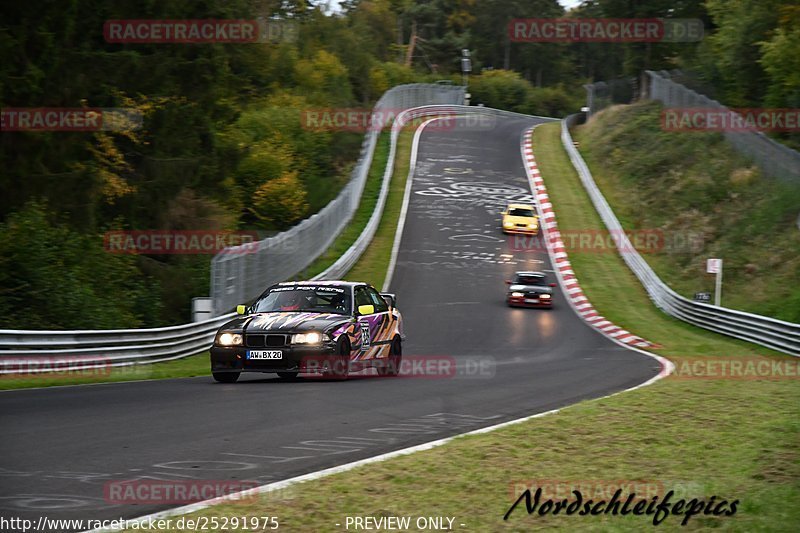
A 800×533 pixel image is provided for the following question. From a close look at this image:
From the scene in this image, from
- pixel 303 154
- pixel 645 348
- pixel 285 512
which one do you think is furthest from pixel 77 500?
pixel 303 154

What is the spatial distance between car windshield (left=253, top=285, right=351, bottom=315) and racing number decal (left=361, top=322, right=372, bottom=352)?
32cm

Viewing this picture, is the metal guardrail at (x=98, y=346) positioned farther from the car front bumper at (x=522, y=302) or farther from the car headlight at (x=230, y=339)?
the car front bumper at (x=522, y=302)

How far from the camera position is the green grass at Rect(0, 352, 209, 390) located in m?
15.3

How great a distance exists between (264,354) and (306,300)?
5.18 ft

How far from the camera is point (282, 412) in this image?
11.6 metres

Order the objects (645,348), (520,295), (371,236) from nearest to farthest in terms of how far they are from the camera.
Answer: (645,348) < (520,295) < (371,236)

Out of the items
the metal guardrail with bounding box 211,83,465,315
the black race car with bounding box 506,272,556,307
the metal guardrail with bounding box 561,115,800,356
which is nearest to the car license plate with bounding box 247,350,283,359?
A: the metal guardrail with bounding box 211,83,465,315

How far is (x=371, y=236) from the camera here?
1672 inches

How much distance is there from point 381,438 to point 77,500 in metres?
3.74

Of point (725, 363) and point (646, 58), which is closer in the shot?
point (725, 363)

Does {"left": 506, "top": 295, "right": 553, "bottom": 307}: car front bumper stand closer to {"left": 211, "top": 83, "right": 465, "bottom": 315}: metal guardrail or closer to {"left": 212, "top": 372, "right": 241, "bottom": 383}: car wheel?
{"left": 211, "top": 83, "right": 465, "bottom": 315}: metal guardrail

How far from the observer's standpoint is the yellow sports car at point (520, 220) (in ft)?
144

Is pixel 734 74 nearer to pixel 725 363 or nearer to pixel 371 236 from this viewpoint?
pixel 371 236

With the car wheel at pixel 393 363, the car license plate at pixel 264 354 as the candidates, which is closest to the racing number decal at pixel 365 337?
the car wheel at pixel 393 363
